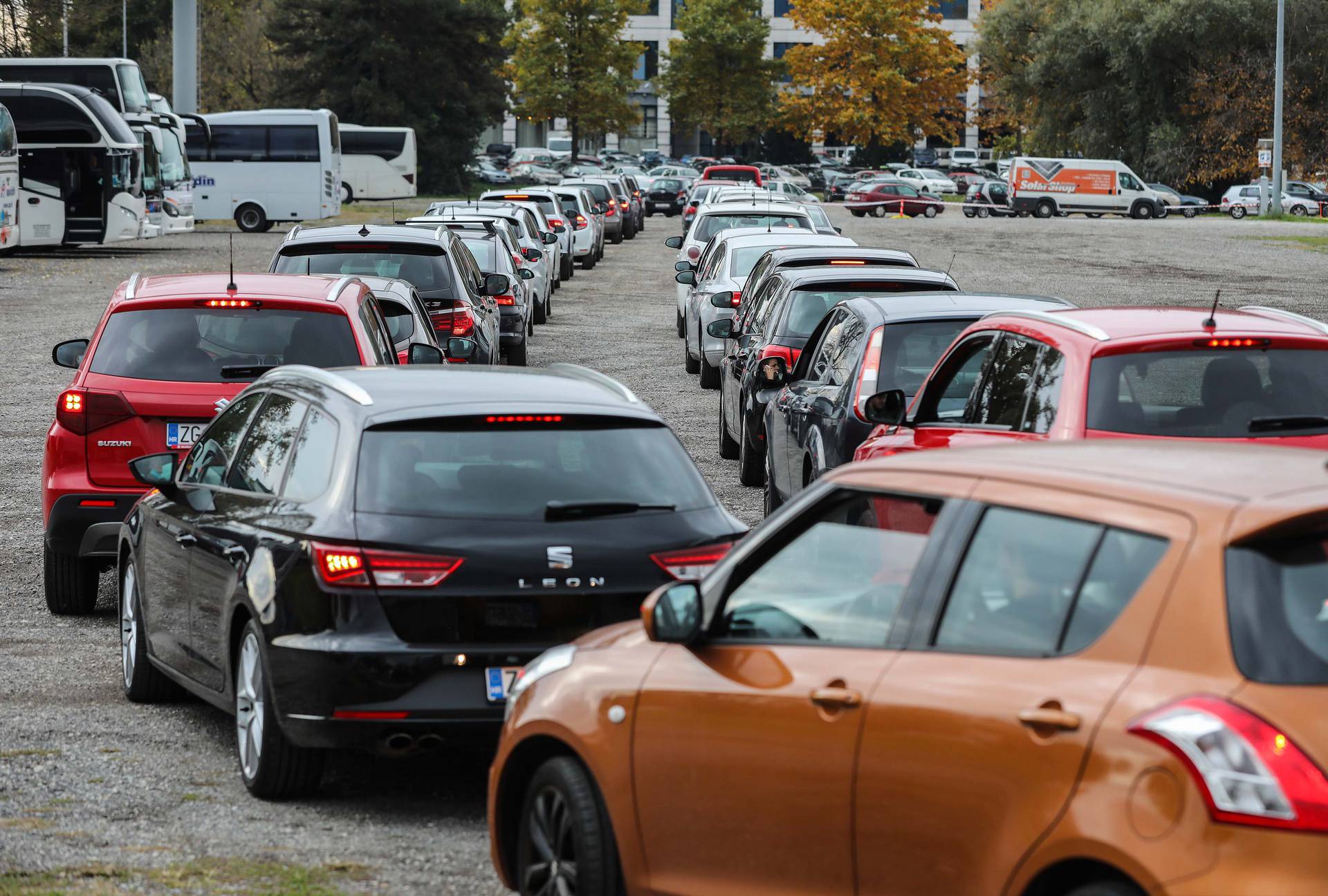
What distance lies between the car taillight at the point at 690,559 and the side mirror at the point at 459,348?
9391mm

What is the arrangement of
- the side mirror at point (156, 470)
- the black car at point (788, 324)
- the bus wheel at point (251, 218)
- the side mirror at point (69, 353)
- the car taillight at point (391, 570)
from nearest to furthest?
the car taillight at point (391, 570) → the side mirror at point (156, 470) → the side mirror at point (69, 353) → the black car at point (788, 324) → the bus wheel at point (251, 218)

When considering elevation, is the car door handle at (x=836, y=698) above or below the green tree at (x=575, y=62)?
below

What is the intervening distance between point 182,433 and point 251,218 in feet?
170

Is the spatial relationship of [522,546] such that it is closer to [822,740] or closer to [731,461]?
[822,740]

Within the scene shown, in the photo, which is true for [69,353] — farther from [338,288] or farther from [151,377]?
[338,288]

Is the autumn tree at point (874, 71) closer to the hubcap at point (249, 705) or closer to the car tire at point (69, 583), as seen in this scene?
the car tire at point (69, 583)

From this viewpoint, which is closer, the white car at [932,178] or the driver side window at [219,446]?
the driver side window at [219,446]

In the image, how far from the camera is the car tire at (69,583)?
9625 millimetres

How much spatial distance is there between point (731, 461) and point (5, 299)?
787 inches

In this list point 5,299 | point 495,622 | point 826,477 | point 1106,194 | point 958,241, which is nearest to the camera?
point 826,477

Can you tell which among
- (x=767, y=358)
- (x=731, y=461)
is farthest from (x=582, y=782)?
(x=731, y=461)

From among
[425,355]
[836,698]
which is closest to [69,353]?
[425,355]

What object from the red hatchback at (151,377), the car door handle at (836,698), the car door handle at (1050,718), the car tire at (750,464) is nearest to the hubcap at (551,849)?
the car door handle at (836,698)

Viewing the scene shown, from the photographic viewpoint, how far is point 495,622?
612 cm
